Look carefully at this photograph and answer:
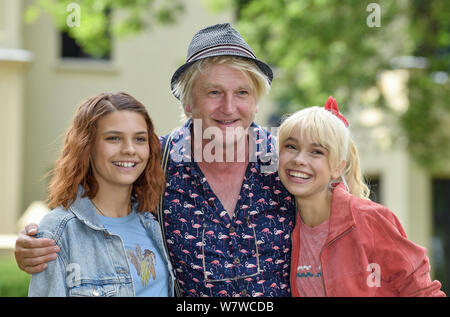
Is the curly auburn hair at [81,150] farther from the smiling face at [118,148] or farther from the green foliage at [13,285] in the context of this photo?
the green foliage at [13,285]

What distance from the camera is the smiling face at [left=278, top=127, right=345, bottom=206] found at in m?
2.48

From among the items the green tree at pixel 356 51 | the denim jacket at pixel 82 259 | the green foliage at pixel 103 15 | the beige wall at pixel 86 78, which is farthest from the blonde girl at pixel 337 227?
the beige wall at pixel 86 78

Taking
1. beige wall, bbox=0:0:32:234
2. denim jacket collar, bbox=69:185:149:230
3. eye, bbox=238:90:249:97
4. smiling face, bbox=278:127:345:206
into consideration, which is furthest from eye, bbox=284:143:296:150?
beige wall, bbox=0:0:32:234

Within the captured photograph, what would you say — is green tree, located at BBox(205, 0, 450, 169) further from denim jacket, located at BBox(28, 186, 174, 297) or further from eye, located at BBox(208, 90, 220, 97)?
denim jacket, located at BBox(28, 186, 174, 297)

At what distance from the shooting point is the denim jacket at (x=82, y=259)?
87.0 inches

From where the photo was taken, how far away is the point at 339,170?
258cm

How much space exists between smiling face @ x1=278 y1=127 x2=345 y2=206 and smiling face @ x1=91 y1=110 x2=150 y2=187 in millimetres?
594

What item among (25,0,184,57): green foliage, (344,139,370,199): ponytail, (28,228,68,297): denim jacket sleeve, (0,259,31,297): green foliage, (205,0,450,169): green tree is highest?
(25,0,184,57): green foliage

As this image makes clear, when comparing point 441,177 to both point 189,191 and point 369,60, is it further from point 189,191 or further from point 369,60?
point 189,191

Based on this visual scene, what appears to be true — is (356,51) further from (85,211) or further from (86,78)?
(86,78)

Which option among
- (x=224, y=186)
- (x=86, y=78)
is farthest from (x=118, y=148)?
(x=86, y=78)

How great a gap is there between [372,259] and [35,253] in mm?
1227

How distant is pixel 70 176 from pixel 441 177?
34.2 feet

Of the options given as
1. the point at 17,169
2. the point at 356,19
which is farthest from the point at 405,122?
the point at 17,169
